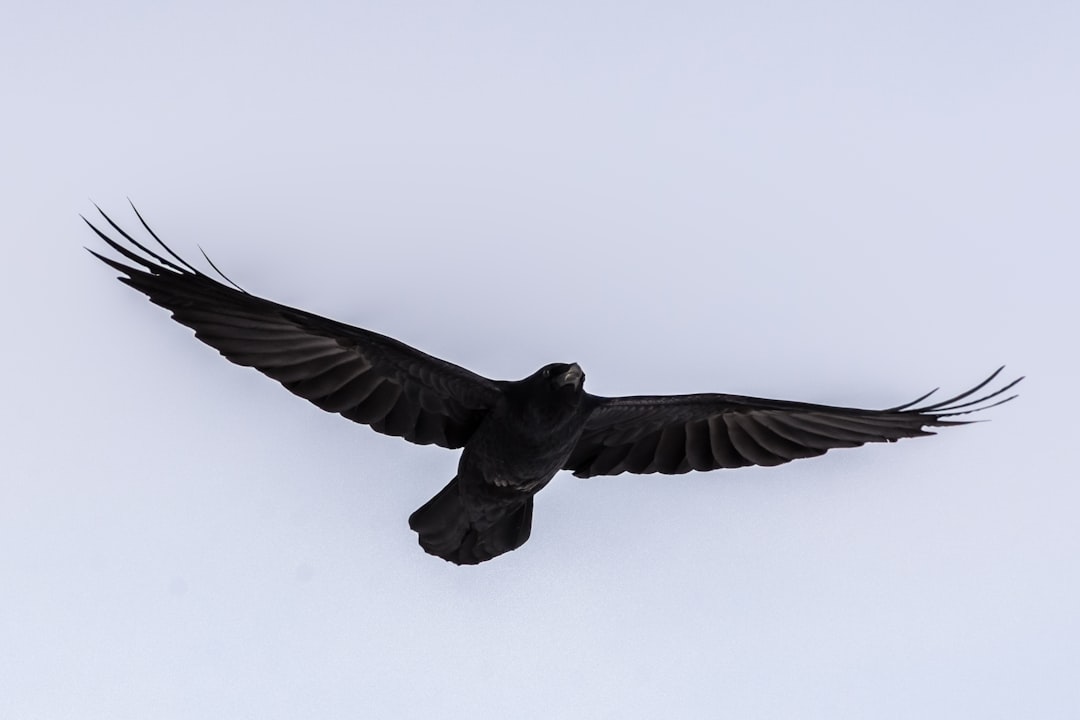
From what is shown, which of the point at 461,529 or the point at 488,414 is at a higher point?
the point at 488,414

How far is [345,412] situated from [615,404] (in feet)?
5.91

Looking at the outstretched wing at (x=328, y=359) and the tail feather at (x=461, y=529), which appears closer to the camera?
the outstretched wing at (x=328, y=359)

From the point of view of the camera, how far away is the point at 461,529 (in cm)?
921

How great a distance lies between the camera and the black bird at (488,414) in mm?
8344

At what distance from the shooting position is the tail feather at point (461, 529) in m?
9.13

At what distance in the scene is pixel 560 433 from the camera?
8398mm

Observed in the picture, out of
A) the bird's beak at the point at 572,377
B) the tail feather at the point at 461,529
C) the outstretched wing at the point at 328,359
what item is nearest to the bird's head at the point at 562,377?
the bird's beak at the point at 572,377

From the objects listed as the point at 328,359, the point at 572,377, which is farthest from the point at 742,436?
the point at 328,359

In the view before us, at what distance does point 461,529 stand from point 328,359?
5.07 feet

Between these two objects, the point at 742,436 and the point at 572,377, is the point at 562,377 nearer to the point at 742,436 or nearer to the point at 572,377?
the point at 572,377

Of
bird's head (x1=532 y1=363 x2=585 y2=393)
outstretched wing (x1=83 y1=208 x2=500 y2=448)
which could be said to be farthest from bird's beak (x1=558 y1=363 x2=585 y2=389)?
outstretched wing (x1=83 y1=208 x2=500 y2=448)

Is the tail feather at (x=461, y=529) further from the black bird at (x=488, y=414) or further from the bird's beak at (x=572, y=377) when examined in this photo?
the bird's beak at (x=572, y=377)

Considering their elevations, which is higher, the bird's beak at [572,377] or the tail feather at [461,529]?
the bird's beak at [572,377]

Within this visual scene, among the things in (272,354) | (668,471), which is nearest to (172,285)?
(272,354)
